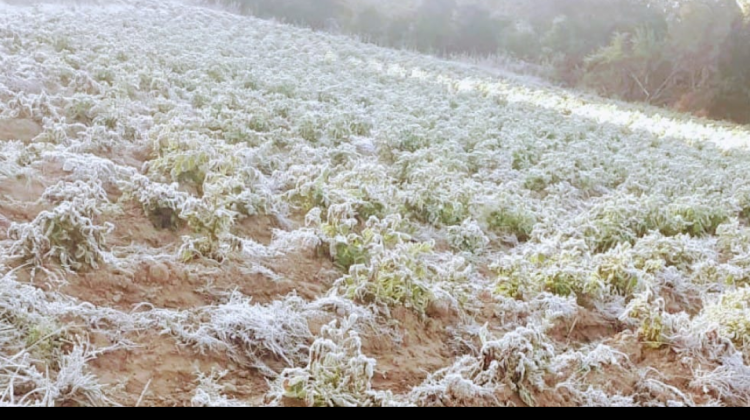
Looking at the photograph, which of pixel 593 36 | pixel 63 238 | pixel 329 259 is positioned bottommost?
pixel 329 259

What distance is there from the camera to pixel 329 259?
9.87 ft

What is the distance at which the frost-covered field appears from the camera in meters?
2.02

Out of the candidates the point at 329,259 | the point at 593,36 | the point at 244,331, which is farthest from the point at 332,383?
the point at 593,36

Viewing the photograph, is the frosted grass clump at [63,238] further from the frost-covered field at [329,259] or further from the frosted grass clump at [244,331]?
the frosted grass clump at [244,331]

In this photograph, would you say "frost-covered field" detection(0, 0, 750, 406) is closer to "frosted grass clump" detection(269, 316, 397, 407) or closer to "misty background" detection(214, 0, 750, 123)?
"frosted grass clump" detection(269, 316, 397, 407)

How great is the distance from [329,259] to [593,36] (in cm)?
1726

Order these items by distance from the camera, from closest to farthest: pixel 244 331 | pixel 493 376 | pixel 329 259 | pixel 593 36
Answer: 1. pixel 493 376
2. pixel 244 331
3. pixel 329 259
4. pixel 593 36

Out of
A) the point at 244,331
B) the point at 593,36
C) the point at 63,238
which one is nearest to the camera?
the point at 244,331

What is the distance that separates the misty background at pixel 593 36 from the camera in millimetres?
14773

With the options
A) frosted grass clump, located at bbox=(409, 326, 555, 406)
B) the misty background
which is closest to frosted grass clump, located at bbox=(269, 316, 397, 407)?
frosted grass clump, located at bbox=(409, 326, 555, 406)

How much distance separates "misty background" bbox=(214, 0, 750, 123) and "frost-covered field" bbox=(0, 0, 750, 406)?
10.5 m

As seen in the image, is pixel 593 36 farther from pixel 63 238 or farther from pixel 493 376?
pixel 63 238

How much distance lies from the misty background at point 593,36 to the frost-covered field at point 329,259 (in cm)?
1053

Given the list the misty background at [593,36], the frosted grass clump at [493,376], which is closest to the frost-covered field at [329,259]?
the frosted grass clump at [493,376]
